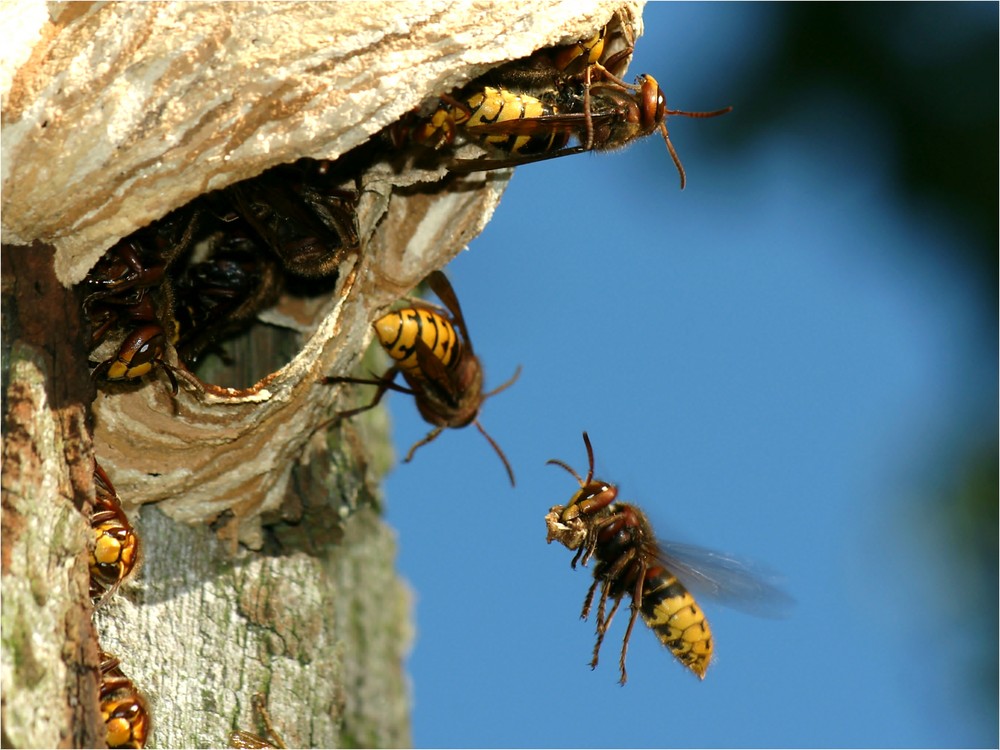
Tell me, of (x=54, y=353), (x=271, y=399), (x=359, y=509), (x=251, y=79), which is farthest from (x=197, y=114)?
(x=359, y=509)

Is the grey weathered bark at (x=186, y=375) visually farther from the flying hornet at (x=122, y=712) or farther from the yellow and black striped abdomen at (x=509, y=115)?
the yellow and black striped abdomen at (x=509, y=115)

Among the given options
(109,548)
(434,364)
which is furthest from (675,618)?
(109,548)

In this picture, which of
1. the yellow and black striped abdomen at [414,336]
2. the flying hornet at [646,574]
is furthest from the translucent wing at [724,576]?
the yellow and black striped abdomen at [414,336]

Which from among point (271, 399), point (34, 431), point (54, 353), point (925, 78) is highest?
point (925, 78)

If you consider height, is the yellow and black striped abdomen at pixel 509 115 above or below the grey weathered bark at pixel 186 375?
above

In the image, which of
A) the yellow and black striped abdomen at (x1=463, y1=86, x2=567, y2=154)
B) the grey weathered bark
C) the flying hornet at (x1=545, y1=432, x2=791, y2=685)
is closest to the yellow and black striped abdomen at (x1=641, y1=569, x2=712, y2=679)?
the flying hornet at (x1=545, y1=432, x2=791, y2=685)

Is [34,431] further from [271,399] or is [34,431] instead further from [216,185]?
[271,399]

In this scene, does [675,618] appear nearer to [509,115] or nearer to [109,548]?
[509,115]
